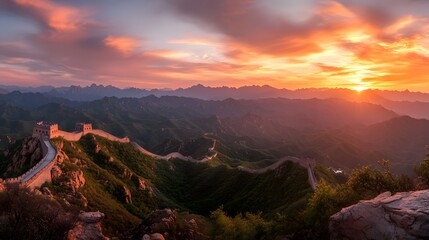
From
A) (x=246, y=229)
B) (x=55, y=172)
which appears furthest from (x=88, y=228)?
(x=55, y=172)

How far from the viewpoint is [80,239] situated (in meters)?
45.1

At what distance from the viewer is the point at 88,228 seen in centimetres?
4950

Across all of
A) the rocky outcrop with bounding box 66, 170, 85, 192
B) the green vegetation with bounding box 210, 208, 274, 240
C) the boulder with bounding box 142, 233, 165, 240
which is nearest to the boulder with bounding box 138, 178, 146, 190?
the rocky outcrop with bounding box 66, 170, 85, 192

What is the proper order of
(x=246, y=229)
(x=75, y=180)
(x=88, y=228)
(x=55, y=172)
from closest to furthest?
(x=246, y=229)
(x=88, y=228)
(x=55, y=172)
(x=75, y=180)

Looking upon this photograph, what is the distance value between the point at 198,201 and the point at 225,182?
13986 mm

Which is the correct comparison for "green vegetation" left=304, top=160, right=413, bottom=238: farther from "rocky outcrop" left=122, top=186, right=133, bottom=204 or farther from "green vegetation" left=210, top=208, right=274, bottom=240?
"rocky outcrop" left=122, top=186, right=133, bottom=204

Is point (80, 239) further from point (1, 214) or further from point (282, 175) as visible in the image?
point (282, 175)

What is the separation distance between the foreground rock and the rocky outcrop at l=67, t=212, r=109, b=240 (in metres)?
34.5

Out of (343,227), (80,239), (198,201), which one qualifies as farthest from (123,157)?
(343,227)

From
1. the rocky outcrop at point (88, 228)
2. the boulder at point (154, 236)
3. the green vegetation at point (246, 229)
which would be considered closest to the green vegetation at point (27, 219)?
the rocky outcrop at point (88, 228)

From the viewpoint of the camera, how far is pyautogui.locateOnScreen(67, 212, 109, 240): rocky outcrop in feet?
148

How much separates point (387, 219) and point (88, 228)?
4231cm

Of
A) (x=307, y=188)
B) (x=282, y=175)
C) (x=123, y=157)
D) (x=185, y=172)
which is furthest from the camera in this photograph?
(x=185, y=172)

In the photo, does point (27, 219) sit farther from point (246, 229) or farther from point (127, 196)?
point (127, 196)
